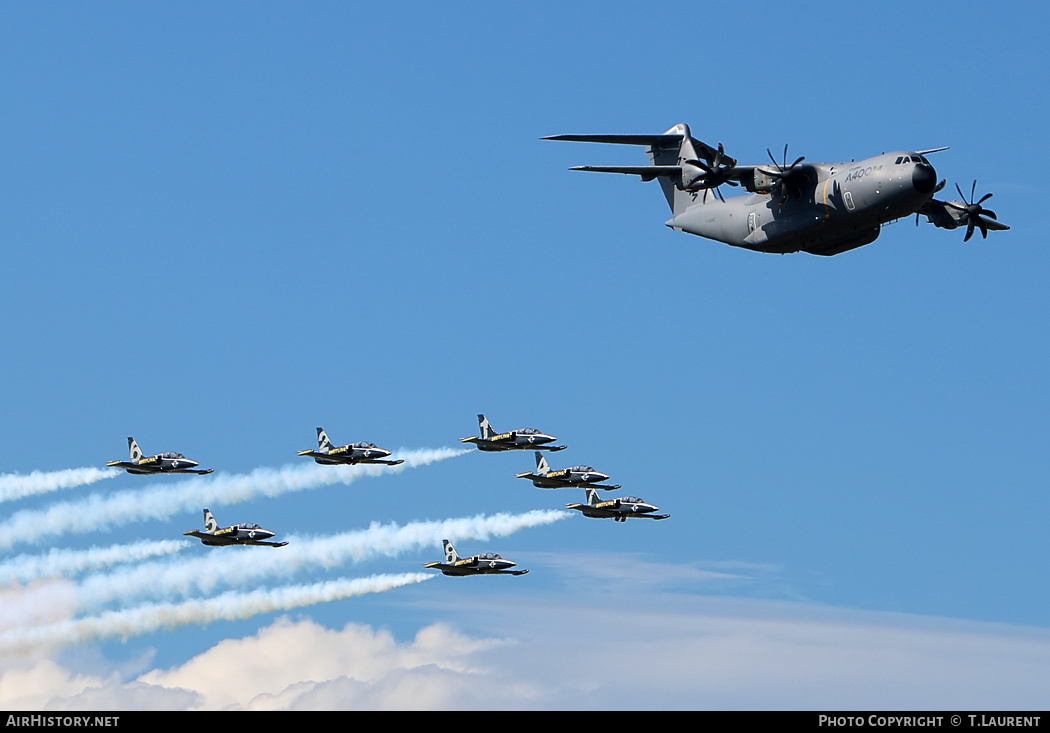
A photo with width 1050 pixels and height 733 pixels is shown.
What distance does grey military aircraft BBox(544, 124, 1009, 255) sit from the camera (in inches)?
2566

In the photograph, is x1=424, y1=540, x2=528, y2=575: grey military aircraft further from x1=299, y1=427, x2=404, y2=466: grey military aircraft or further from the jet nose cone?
the jet nose cone

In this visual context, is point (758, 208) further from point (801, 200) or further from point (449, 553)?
point (449, 553)

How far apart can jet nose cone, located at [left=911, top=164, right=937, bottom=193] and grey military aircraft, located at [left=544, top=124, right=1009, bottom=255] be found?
38mm

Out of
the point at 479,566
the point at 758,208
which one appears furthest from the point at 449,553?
the point at 758,208

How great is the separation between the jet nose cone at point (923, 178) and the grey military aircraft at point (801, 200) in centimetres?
4

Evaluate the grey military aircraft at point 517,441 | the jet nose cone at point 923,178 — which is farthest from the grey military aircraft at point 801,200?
the grey military aircraft at point 517,441

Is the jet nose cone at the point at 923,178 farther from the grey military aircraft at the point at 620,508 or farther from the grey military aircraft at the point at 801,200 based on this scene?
the grey military aircraft at the point at 620,508
